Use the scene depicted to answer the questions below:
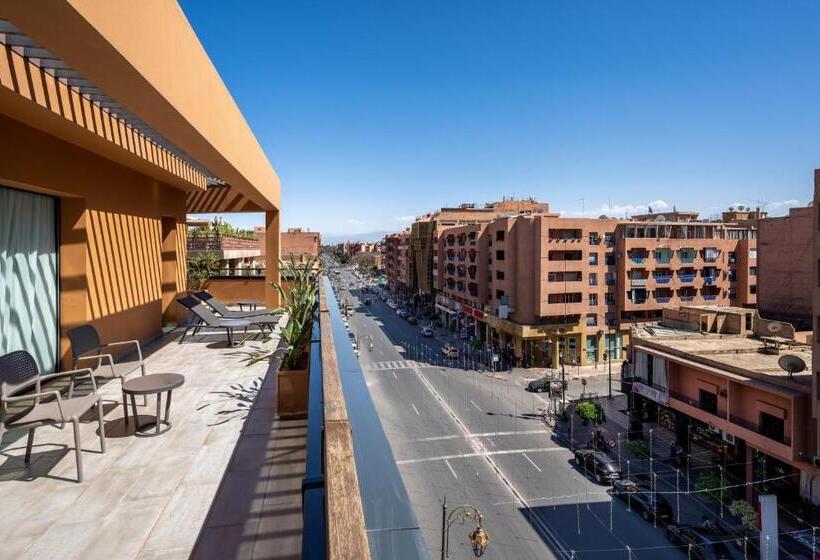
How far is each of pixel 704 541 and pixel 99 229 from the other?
16753 mm

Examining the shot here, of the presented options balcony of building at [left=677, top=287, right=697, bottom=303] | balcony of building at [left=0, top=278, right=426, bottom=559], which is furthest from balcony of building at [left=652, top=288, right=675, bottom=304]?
balcony of building at [left=0, top=278, right=426, bottom=559]

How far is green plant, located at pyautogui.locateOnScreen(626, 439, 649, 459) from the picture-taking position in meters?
18.6

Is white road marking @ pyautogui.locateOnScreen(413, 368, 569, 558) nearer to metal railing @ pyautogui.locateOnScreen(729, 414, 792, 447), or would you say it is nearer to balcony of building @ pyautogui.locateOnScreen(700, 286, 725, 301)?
metal railing @ pyautogui.locateOnScreen(729, 414, 792, 447)

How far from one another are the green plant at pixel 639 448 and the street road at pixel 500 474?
8.73 feet

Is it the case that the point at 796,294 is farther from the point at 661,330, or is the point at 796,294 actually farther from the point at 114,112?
the point at 114,112

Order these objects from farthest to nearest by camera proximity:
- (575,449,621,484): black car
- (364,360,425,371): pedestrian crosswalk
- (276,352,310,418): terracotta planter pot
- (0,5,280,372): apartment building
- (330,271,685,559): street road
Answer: (364,360,425,371): pedestrian crosswalk → (575,449,621,484): black car → (330,271,685,559): street road → (276,352,310,418): terracotta planter pot → (0,5,280,372): apartment building

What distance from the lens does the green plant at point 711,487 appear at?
15.9 meters

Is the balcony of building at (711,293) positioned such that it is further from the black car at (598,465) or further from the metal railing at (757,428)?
the black car at (598,465)

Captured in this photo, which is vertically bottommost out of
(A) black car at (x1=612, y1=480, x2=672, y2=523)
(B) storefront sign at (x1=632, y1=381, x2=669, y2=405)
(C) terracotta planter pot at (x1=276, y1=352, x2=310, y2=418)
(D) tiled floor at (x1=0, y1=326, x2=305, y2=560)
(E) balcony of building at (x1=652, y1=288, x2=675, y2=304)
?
(A) black car at (x1=612, y1=480, x2=672, y2=523)

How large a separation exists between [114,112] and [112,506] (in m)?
4.09

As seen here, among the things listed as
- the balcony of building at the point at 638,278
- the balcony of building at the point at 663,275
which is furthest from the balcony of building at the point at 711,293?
the balcony of building at the point at 638,278

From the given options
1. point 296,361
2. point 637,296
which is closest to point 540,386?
point 637,296

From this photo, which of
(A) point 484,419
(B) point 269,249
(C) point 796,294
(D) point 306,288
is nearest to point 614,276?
(C) point 796,294

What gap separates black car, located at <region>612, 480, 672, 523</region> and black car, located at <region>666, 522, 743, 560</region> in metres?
0.69
